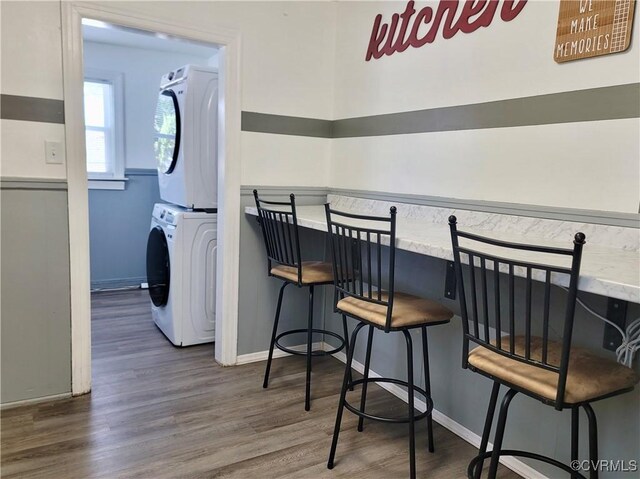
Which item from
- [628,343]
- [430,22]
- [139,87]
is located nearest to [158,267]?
[139,87]

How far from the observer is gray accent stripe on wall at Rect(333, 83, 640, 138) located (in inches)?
64.3

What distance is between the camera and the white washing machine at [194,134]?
10.2 ft

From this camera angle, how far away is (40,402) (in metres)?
2.40

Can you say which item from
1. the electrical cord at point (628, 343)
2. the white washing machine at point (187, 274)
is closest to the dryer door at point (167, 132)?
the white washing machine at point (187, 274)

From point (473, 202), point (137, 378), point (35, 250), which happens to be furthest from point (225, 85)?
point (137, 378)

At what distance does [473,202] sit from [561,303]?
59 cm

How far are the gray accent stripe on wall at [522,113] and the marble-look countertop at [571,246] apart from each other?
44 cm

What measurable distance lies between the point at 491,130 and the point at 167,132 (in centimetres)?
224

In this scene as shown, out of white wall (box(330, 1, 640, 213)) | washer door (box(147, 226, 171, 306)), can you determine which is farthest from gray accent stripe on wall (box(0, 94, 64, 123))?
white wall (box(330, 1, 640, 213))

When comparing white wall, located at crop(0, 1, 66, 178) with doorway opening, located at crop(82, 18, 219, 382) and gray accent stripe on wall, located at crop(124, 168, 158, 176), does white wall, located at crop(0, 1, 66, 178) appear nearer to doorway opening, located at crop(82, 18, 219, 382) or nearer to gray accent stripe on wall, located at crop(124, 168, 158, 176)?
doorway opening, located at crop(82, 18, 219, 382)

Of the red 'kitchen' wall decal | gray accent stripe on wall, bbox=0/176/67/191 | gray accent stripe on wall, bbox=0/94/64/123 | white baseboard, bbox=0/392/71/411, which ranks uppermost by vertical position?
the red 'kitchen' wall decal

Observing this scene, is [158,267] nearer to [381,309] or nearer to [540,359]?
[381,309]

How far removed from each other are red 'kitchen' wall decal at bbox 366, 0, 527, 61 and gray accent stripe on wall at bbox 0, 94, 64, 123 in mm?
1678

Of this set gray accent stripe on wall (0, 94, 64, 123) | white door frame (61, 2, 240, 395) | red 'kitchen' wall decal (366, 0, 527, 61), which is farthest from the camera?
white door frame (61, 2, 240, 395)
